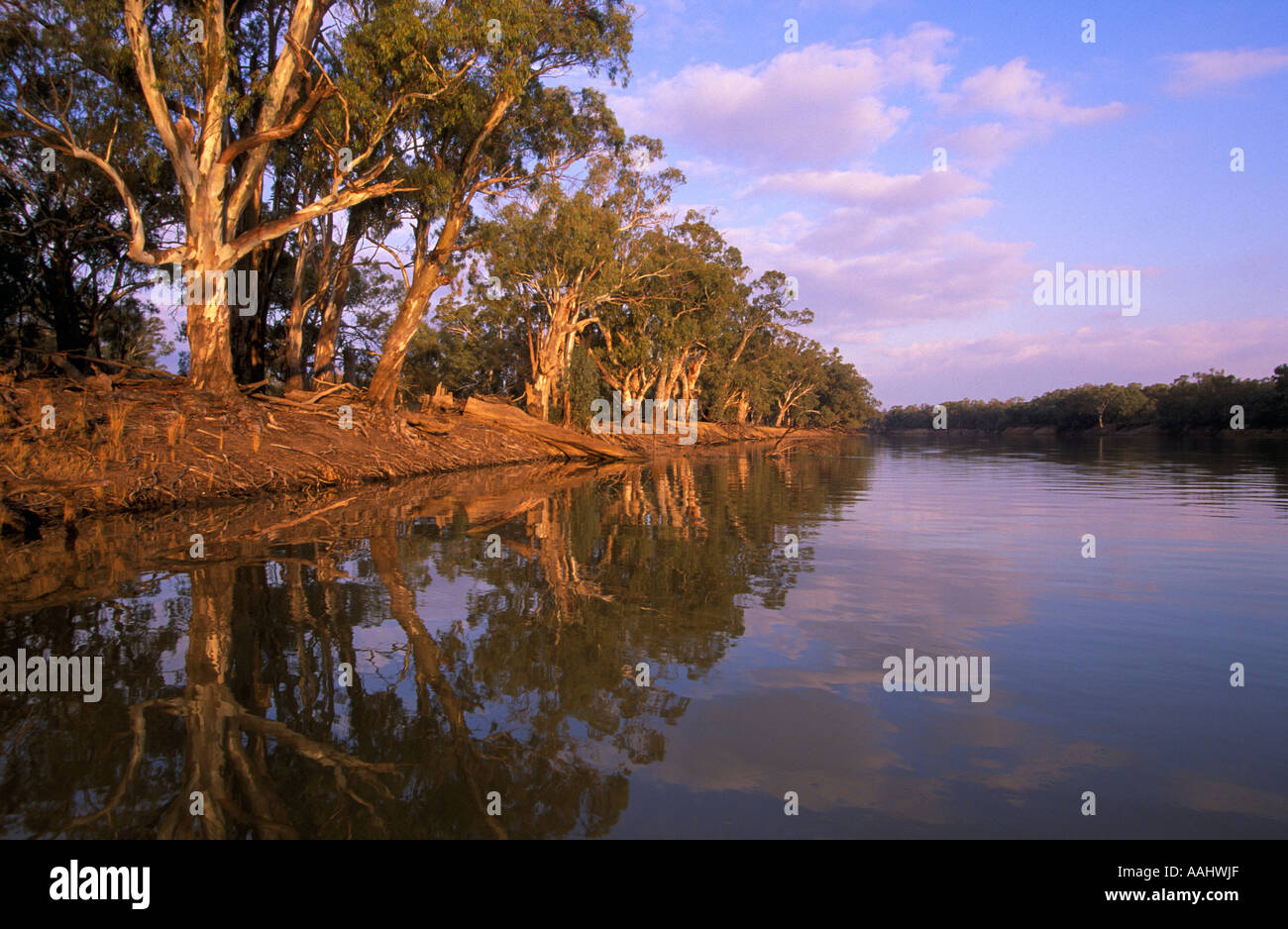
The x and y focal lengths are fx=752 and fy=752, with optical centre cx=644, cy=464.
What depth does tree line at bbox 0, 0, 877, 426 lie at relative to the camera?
588 inches

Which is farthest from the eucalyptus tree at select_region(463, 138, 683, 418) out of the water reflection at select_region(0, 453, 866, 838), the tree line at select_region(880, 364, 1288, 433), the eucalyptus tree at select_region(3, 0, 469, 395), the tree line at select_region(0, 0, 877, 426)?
the tree line at select_region(880, 364, 1288, 433)

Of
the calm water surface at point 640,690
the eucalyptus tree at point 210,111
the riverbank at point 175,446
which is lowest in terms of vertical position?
the calm water surface at point 640,690

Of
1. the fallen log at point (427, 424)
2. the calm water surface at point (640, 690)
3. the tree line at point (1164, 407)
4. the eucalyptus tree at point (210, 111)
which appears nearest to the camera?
the calm water surface at point (640, 690)

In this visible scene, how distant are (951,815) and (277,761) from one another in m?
2.48

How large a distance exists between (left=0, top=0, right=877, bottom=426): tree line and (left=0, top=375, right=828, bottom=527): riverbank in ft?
4.75

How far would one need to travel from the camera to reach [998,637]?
452 centimetres

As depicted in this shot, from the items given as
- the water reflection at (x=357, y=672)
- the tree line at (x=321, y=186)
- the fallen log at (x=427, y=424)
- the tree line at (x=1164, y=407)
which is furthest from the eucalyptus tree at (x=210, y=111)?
the tree line at (x=1164, y=407)

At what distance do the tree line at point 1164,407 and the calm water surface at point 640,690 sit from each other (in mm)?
57487

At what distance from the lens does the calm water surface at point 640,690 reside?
2.59 meters

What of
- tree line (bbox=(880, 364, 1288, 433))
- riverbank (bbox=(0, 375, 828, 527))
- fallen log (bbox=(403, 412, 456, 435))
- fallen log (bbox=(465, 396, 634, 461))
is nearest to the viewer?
riverbank (bbox=(0, 375, 828, 527))

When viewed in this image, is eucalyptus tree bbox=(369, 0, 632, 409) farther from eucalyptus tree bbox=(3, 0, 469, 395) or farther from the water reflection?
Result: the water reflection

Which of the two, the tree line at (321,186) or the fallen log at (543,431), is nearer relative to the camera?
the tree line at (321,186)

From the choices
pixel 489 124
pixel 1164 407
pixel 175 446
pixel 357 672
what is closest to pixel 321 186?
pixel 489 124

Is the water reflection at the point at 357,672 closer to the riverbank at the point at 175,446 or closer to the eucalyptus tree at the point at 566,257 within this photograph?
the riverbank at the point at 175,446
